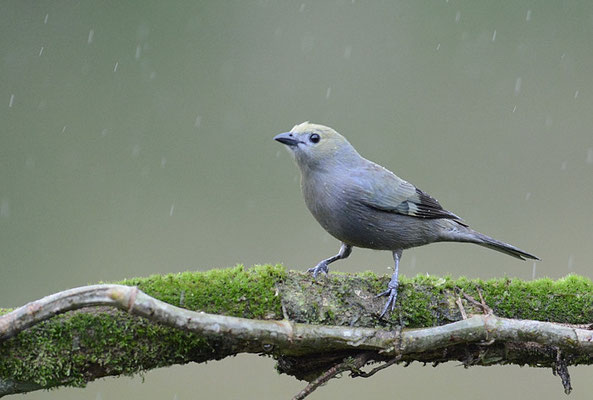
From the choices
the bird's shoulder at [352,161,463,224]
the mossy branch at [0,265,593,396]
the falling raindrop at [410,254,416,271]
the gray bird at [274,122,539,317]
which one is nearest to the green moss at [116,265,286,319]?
the mossy branch at [0,265,593,396]

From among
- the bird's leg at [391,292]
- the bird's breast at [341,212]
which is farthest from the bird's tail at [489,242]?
the bird's leg at [391,292]

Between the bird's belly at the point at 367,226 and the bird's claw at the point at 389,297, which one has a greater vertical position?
the bird's belly at the point at 367,226

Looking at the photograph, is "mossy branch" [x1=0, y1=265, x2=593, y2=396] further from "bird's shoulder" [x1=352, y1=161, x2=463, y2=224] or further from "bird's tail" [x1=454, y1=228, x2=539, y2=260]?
"bird's tail" [x1=454, y1=228, x2=539, y2=260]

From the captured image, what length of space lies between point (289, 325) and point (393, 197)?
58.2 inches

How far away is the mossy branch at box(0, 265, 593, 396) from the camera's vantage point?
101 inches

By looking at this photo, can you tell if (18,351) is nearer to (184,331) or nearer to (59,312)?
(59,312)

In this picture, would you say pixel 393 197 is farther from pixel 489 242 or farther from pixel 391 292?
pixel 391 292

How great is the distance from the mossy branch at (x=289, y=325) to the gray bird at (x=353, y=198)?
596 mm

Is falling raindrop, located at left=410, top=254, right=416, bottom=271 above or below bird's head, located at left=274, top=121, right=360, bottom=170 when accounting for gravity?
below

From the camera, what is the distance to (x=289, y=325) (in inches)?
109

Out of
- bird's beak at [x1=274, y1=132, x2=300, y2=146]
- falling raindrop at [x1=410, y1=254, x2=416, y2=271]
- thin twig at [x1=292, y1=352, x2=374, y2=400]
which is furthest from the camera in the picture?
falling raindrop at [x1=410, y1=254, x2=416, y2=271]

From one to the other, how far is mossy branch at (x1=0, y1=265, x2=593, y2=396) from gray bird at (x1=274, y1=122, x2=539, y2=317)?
1.96 ft

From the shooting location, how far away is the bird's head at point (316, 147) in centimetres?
396

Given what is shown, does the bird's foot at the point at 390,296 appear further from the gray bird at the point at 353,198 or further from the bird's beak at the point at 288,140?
the bird's beak at the point at 288,140
